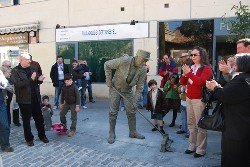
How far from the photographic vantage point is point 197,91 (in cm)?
573

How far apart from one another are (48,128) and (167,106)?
281 centimetres

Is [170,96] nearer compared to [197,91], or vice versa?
[197,91]

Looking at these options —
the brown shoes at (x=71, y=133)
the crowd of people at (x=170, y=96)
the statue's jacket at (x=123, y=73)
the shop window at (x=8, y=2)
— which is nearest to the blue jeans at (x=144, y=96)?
the crowd of people at (x=170, y=96)

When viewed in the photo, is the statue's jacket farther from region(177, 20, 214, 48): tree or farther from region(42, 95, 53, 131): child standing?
region(177, 20, 214, 48): tree

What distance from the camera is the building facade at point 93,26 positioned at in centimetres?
1222

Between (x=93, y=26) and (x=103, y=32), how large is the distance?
0.51 meters

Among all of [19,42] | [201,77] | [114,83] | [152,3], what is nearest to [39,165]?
[114,83]

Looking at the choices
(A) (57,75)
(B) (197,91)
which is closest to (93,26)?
(A) (57,75)

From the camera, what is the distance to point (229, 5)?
11.3 metres

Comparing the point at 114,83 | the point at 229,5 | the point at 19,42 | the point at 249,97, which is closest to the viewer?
the point at 249,97

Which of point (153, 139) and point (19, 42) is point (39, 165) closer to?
point (153, 139)

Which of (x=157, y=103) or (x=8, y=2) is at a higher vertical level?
(x=8, y=2)

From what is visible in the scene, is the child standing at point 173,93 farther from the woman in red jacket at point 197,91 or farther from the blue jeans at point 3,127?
the blue jeans at point 3,127

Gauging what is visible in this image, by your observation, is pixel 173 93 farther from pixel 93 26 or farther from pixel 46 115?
pixel 93 26
